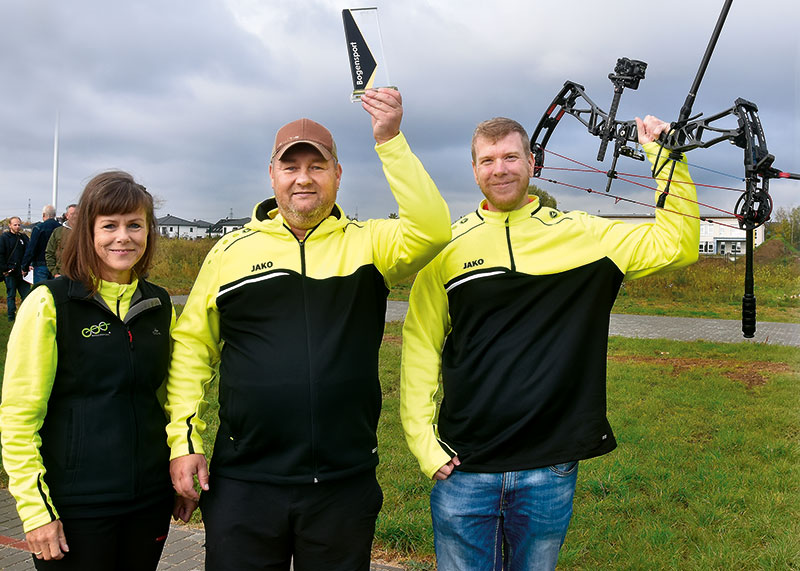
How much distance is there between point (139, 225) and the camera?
2688 millimetres

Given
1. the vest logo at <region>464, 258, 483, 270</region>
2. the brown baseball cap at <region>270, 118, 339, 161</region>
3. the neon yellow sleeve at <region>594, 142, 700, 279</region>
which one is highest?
the brown baseball cap at <region>270, 118, 339, 161</region>

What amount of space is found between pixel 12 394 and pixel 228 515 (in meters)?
0.91

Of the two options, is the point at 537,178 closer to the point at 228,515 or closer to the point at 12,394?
the point at 228,515

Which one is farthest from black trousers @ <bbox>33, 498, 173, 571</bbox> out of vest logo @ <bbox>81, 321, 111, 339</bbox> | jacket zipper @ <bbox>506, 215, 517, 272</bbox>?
jacket zipper @ <bbox>506, 215, 517, 272</bbox>

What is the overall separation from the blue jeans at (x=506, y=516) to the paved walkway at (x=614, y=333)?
162 cm

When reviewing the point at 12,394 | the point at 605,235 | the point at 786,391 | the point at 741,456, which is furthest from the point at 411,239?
the point at 786,391

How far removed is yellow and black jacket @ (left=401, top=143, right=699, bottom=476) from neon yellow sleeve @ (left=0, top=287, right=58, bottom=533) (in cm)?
139

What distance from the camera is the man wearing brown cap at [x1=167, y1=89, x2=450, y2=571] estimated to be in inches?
98.8

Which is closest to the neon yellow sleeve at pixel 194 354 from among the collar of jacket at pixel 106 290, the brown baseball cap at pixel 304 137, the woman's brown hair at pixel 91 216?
the collar of jacket at pixel 106 290

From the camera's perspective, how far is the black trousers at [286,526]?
2525 mm

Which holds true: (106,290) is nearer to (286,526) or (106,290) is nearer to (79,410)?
(79,410)

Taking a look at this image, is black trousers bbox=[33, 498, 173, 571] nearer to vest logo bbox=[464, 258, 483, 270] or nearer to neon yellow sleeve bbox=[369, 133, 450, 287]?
neon yellow sleeve bbox=[369, 133, 450, 287]

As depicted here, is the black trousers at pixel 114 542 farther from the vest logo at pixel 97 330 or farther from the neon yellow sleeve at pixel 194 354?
the vest logo at pixel 97 330

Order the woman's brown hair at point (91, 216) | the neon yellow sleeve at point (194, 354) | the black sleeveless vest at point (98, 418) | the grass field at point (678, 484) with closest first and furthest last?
the black sleeveless vest at point (98, 418)
the woman's brown hair at point (91, 216)
the neon yellow sleeve at point (194, 354)
the grass field at point (678, 484)
